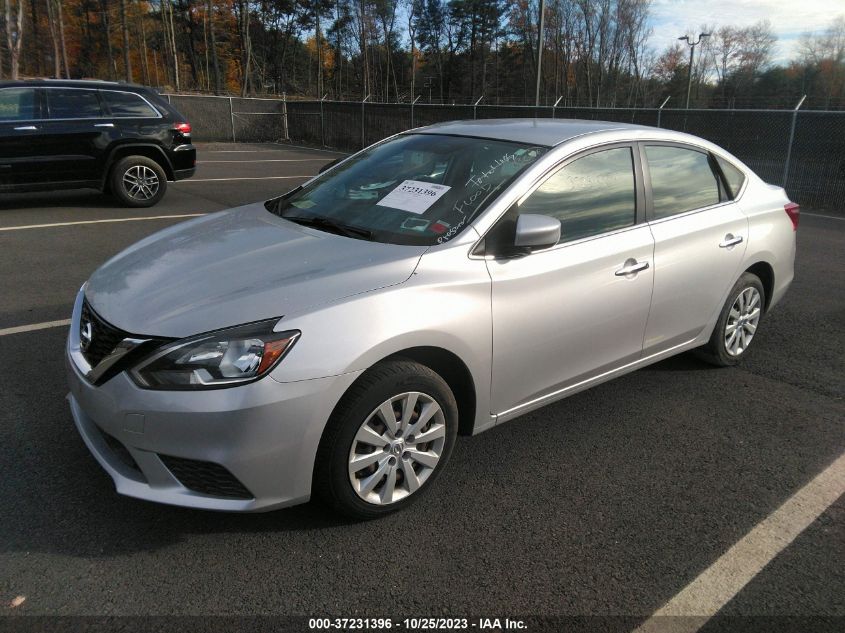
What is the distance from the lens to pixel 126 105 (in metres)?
9.53

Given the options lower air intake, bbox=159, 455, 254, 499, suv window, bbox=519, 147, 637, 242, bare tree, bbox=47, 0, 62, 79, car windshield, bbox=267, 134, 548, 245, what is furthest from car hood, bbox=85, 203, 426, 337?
bare tree, bbox=47, 0, 62, 79

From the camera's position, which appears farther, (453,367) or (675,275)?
(675,275)

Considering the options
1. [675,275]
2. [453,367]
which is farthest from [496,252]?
[675,275]

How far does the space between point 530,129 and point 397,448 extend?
203 centimetres

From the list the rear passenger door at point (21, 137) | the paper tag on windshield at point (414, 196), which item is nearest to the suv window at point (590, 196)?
the paper tag on windshield at point (414, 196)

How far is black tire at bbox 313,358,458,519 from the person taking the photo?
250cm

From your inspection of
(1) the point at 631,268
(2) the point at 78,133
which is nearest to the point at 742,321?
(1) the point at 631,268

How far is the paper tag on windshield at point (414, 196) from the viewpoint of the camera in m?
3.24

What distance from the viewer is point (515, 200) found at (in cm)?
309

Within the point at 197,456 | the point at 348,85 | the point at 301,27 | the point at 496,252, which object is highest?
the point at 301,27

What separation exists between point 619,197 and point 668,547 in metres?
1.84

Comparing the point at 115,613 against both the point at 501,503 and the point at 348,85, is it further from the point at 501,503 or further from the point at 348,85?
the point at 348,85

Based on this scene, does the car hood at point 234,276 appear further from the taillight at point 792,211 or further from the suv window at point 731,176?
the taillight at point 792,211

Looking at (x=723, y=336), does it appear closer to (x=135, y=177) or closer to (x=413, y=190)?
(x=413, y=190)
